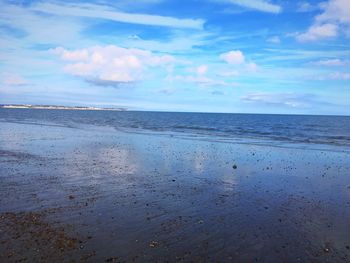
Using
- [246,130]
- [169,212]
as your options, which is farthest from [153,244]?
[246,130]

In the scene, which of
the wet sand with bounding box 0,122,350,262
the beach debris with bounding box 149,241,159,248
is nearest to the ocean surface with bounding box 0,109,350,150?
the wet sand with bounding box 0,122,350,262

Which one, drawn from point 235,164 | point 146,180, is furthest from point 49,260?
point 235,164

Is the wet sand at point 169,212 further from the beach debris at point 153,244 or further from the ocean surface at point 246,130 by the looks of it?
the ocean surface at point 246,130

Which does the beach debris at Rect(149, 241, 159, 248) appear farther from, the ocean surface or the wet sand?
the ocean surface

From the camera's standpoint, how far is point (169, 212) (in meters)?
13.9

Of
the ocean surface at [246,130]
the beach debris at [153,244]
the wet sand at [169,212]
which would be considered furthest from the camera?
the ocean surface at [246,130]

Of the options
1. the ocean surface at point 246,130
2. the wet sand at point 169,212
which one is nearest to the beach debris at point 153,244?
the wet sand at point 169,212

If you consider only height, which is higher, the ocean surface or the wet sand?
the ocean surface

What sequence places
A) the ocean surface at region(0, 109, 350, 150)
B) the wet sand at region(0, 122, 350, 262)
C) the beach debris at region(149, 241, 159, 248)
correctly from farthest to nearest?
1. the ocean surface at region(0, 109, 350, 150)
2. the beach debris at region(149, 241, 159, 248)
3. the wet sand at region(0, 122, 350, 262)

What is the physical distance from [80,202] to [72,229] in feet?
10.8

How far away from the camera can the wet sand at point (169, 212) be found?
1026 centimetres

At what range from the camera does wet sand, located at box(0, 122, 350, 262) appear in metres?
10.3

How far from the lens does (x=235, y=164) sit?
27203mm

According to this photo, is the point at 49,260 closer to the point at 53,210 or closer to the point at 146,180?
the point at 53,210
